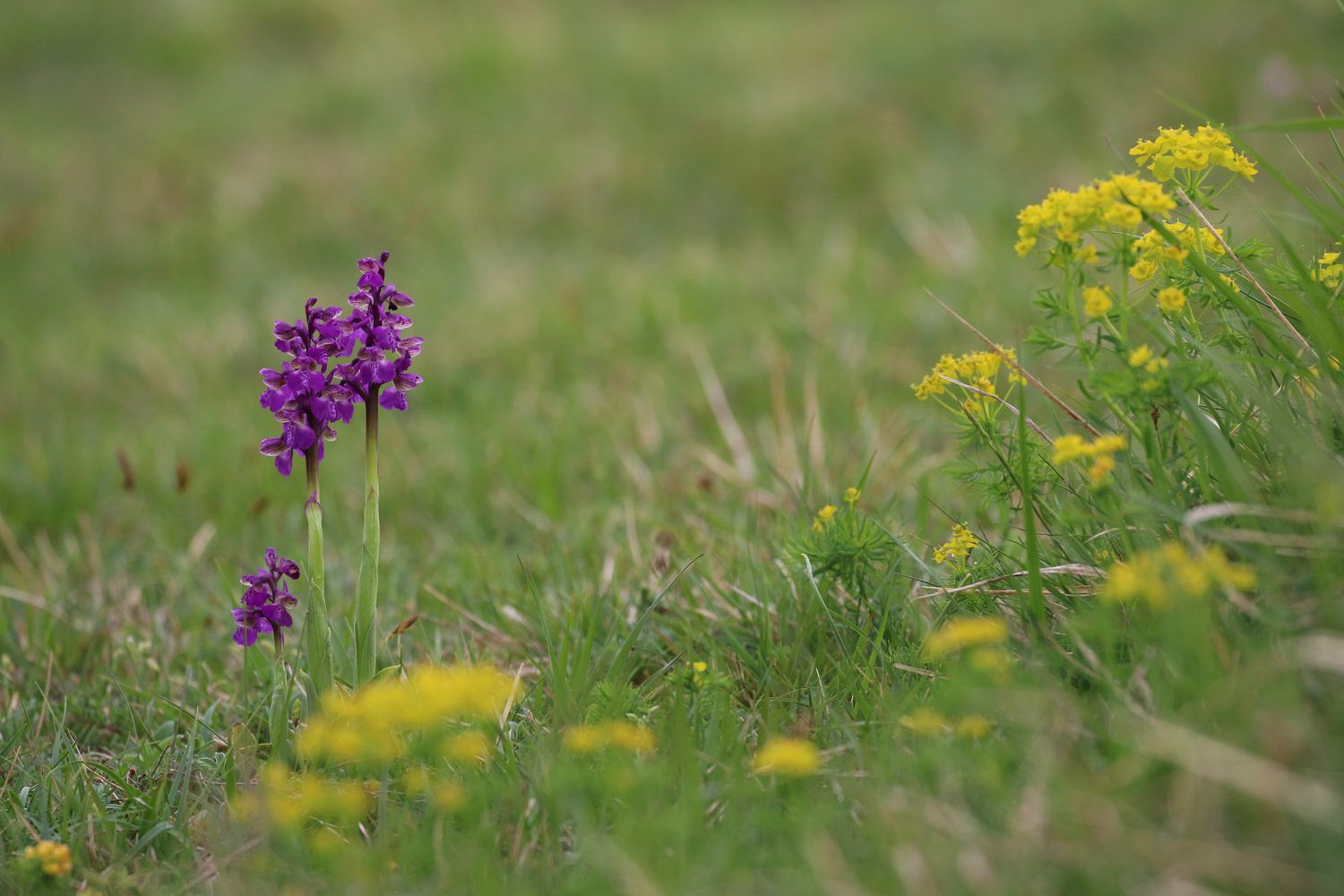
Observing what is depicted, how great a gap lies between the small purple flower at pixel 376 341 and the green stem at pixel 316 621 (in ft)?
0.59

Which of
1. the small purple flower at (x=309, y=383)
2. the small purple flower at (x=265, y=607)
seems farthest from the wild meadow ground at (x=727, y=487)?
the small purple flower at (x=309, y=383)

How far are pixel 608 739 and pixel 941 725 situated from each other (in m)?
0.48

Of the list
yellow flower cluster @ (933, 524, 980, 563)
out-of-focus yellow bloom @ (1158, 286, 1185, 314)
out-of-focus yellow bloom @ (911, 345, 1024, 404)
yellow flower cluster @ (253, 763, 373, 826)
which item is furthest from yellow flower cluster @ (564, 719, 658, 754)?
out-of-focus yellow bloom @ (1158, 286, 1185, 314)

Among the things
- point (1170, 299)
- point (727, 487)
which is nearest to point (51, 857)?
point (1170, 299)

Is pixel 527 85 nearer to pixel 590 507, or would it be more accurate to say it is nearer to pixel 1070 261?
pixel 590 507

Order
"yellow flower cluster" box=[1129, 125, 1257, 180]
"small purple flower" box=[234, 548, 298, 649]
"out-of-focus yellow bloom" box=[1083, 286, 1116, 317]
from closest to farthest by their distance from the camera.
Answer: "out-of-focus yellow bloom" box=[1083, 286, 1116, 317]
"yellow flower cluster" box=[1129, 125, 1257, 180]
"small purple flower" box=[234, 548, 298, 649]

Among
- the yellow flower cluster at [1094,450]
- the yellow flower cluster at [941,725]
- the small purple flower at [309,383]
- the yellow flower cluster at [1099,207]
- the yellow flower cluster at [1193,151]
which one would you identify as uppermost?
the yellow flower cluster at [1193,151]

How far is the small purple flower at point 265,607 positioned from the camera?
2107 millimetres

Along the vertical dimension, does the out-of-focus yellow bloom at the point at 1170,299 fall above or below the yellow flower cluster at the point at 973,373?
above

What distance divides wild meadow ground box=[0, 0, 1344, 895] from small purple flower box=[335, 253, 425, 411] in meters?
0.52

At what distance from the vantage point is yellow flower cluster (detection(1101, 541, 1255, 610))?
4.64 ft

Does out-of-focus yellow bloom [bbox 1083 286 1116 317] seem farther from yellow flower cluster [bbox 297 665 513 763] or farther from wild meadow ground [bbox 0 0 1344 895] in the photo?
yellow flower cluster [bbox 297 665 513 763]

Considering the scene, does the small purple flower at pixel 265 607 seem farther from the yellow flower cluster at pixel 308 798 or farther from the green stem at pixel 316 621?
the yellow flower cluster at pixel 308 798

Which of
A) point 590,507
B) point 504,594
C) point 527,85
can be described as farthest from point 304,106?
point 504,594
